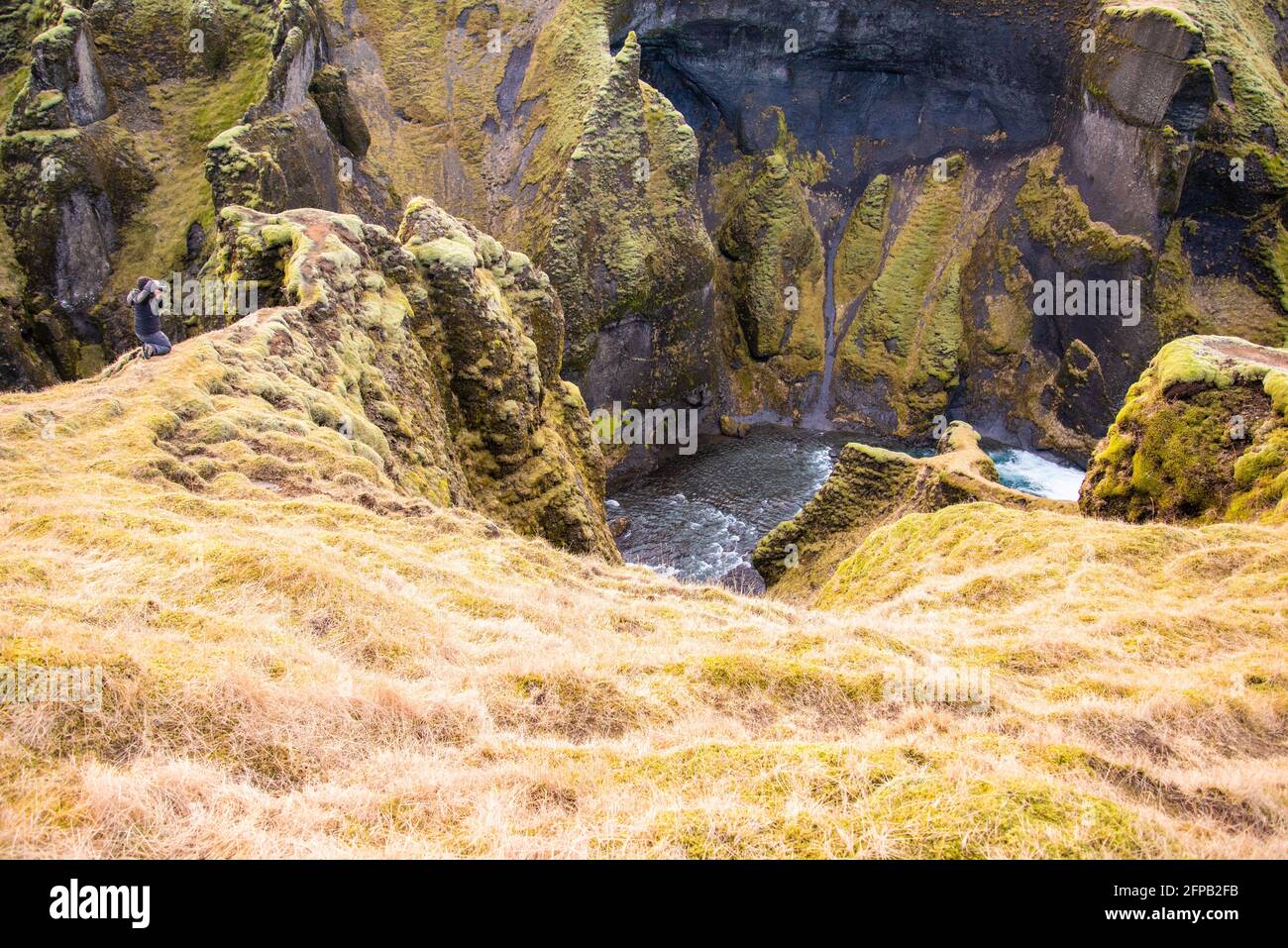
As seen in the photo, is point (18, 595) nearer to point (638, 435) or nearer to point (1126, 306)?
point (638, 435)

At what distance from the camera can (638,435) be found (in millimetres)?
62625

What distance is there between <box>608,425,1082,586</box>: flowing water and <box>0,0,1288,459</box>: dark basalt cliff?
461 cm

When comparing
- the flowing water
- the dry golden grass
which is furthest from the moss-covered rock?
the dry golden grass

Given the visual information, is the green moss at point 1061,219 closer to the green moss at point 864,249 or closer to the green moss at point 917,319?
the green moss at point 917,319

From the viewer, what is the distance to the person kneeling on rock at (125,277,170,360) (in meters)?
20.0

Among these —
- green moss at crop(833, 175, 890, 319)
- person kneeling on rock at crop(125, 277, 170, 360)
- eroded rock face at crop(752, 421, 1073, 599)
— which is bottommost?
eroded rock face at crop(752, 421, 1073, 599)

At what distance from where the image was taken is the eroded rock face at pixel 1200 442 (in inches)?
853

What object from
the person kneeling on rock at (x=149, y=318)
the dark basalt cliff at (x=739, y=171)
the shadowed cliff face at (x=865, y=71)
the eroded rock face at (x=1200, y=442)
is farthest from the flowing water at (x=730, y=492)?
the shadowed cliff face at (x=865, y=71)

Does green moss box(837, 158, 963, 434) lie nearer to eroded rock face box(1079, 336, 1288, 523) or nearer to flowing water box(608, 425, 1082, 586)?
flowing water box(608, 425, 1082, 586)

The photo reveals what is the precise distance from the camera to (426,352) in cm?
2822

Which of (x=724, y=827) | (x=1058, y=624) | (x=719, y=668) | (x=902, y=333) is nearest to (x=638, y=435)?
(x=902, y=333)

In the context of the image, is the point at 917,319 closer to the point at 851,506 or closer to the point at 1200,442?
the point at 851,506

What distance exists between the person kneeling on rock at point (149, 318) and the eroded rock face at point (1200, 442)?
26.9 m

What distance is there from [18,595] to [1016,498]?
89.5ft
